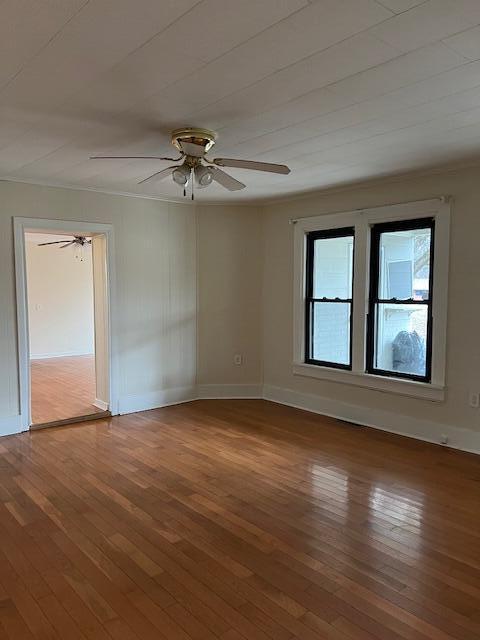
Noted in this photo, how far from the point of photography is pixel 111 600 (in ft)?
7.32

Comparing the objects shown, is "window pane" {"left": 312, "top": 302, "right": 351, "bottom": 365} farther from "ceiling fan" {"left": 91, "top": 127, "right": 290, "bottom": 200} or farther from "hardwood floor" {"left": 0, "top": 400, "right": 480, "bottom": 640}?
"ceiling fan" {"left": 91, "top": 127, "right": 290, "bottom": 200}

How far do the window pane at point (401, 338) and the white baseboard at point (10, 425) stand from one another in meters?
3.66

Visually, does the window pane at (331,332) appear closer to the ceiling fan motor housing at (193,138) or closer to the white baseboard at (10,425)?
the ceiling fan motor housing at (193,138)

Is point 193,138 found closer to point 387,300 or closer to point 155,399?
point 387,300

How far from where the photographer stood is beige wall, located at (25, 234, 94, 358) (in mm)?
9383

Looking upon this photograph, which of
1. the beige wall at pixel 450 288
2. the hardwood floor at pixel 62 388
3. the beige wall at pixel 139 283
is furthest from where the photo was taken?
the hardwood floor at pixel 62 388

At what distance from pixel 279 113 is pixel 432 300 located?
2409 millimetres

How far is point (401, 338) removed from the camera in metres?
4.78

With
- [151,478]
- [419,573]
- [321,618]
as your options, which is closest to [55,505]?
[151,478]

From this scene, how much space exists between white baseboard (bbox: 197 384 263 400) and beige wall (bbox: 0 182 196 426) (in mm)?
203

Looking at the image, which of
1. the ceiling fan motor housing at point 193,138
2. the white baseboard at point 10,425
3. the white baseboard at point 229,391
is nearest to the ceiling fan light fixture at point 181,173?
the ceiling fan motor housing at point 193,138

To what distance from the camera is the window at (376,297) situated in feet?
14.4

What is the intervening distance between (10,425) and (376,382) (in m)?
3.67

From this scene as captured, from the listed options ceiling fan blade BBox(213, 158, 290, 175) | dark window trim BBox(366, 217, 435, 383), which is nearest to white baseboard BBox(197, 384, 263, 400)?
dark window trim BBox(366, 217, 435, 383)
